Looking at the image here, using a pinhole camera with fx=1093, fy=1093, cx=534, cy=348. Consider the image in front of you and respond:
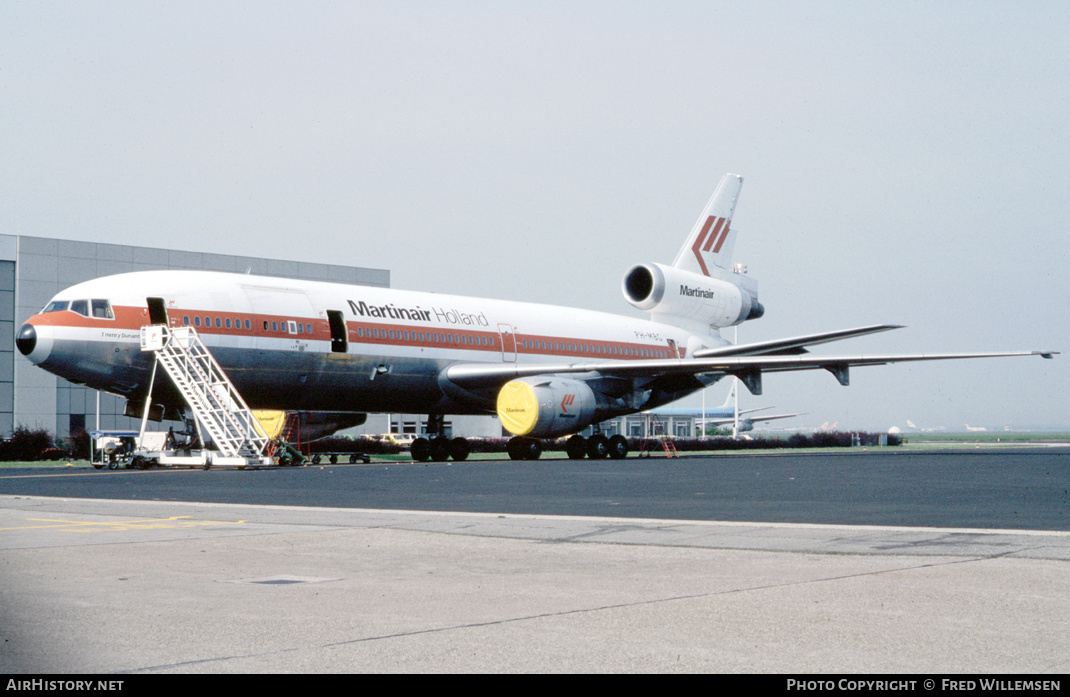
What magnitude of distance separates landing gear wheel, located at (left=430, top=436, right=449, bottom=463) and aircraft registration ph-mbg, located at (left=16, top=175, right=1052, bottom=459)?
0.10 feet

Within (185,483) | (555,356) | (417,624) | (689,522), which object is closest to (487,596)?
(417,624)

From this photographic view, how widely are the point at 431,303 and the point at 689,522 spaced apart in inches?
767

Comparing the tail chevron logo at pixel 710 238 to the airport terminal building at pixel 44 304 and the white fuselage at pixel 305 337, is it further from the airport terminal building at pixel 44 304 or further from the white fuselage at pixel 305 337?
the airport terminal building at pixel 44 304

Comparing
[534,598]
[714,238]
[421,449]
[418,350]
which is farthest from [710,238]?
[534,598]

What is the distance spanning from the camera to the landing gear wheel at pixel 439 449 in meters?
31.0

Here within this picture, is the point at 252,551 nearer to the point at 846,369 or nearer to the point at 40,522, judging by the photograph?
the point at 40,522

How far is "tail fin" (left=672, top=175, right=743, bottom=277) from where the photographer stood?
38438 millimetres

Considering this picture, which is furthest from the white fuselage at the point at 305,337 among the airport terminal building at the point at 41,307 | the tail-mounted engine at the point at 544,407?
the airport terminal building at the point at 41,307

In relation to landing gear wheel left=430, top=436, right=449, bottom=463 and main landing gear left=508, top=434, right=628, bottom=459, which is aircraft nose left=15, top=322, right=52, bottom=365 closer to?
landing gear wheel left=430, top=436, right=449, bottom=463

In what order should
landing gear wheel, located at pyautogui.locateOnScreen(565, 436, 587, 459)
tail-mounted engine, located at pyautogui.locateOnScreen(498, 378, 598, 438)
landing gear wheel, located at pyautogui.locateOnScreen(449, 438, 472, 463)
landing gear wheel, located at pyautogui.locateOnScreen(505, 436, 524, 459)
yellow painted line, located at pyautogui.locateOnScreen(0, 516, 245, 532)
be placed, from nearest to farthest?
yellow painted line, located at pyautogui.locateOnScreen(0, 516, 245, 532) → tail-mounted engine, located at pyautogui.locateOnScreen(498, 378, 598, 438) → landing gear wheel, located at pyautogui.locateOnScreen(505, 436, 524, 459) → landing gear wheel, located at pyautogui.locateOnScreen(565, 436, 587, 459) → landing gear wheel, located at pyautogui.locateOnScreen(449, 438, 472, 463)

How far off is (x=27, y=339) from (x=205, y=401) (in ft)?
12.7

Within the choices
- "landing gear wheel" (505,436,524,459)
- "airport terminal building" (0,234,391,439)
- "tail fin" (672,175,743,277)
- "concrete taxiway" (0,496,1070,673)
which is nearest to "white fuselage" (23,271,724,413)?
"landing gear wheel" (505,436,524,459)

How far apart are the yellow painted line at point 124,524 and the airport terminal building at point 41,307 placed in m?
33.1

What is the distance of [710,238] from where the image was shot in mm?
38906
